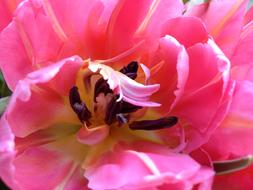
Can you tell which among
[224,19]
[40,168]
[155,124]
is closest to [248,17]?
[224,19]

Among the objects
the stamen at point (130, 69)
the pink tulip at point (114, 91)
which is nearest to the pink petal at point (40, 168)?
the pink tulip at point (114, 91)

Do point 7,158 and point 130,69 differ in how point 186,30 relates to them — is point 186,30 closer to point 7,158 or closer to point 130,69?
point 130,69

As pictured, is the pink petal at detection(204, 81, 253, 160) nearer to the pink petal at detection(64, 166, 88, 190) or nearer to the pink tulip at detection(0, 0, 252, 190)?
the pink tulip at detection(0, 0, 252, 190)

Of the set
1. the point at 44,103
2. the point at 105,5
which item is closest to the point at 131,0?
the point at 105,5

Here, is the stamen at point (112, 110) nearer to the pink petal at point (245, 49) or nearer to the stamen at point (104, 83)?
the stamen at point (104, 83)

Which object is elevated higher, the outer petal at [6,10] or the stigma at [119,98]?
the outer petal at [6,10]

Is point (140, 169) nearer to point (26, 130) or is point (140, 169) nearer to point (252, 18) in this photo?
point (26, 130)

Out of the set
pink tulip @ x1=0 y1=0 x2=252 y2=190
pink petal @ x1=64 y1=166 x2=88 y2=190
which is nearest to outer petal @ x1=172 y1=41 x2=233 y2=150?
pink tulip @ x1=0 y1=0 x2=252 y2=190
